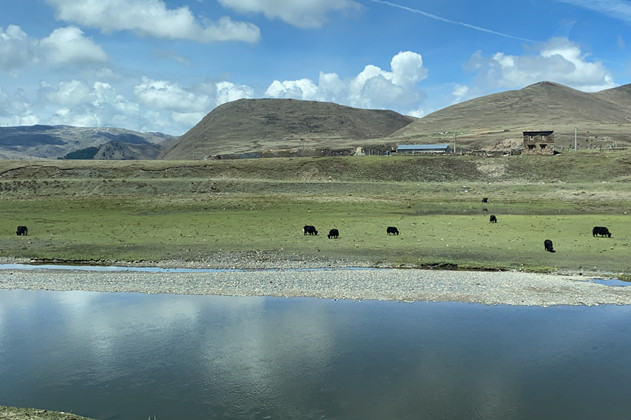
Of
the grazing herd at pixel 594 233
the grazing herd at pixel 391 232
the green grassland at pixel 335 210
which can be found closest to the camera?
the grazing herd at pixel 594 233

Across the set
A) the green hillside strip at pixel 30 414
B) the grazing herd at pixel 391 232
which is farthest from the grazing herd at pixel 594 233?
the green hillside strip at pixel 30 414

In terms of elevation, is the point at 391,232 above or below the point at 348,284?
above

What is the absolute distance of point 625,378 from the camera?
18.0 m

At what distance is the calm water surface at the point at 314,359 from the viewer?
15.8m

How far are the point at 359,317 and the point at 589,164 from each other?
104m

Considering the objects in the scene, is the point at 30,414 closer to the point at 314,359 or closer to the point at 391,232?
the point at 314,359

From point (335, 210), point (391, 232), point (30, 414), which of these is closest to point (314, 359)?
point (30, 414)

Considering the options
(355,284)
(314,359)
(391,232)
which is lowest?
(314,359)

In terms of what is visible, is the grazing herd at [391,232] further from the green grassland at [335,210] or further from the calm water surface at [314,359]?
the calm water surface at [314,359]

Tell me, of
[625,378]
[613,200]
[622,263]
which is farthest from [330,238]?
[613,200]

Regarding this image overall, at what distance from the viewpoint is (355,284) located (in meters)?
31.5

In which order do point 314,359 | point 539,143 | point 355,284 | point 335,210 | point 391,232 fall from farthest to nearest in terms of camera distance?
point 539,143
point 335,210
point 391,232
point 355,284
point 314,359

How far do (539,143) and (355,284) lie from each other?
122332 millimetres

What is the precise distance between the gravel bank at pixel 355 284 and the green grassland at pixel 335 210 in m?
3.90
